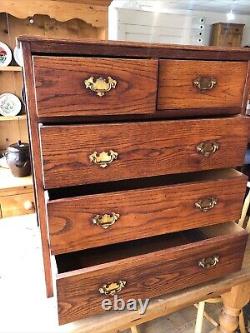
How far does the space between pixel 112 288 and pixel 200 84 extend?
56 cm

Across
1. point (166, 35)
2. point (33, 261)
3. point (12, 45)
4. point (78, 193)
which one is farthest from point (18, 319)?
point (166, 35)

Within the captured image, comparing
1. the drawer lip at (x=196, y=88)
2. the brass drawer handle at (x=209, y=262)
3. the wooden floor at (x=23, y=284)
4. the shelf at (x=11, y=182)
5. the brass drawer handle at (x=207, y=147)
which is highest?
the drawer lip at (x=196, y=88)

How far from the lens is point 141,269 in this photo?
2.28 ft

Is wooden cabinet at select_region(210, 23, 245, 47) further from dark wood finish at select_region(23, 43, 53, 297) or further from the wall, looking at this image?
dark wood finish at select_region(23, 43, 53, 297)

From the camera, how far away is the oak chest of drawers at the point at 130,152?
0.57 m

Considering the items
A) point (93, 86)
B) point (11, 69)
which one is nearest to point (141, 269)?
point (93, 86)

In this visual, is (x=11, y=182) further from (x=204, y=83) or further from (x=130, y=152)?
(x=204, y=83)

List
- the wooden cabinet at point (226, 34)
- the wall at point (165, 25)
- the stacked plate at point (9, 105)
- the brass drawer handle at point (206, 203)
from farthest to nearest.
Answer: the wooden cabinet at point (226, 34) < the wall at point (165, 25) < the stacked plate at point (9, 105) < the brass drawer handle at point (206, 203)

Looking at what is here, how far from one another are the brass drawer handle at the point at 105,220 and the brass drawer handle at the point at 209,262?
0.29 m

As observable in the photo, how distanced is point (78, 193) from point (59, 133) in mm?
264

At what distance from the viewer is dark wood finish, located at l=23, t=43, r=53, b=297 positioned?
21.2 inches

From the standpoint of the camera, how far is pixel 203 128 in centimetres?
71

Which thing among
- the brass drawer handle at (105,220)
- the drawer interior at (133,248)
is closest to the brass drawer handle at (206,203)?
the drawer interior at (133,248)

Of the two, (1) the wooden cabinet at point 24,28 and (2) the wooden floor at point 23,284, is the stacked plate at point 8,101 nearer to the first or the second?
(1) the wooden cabinet at point 24,28
